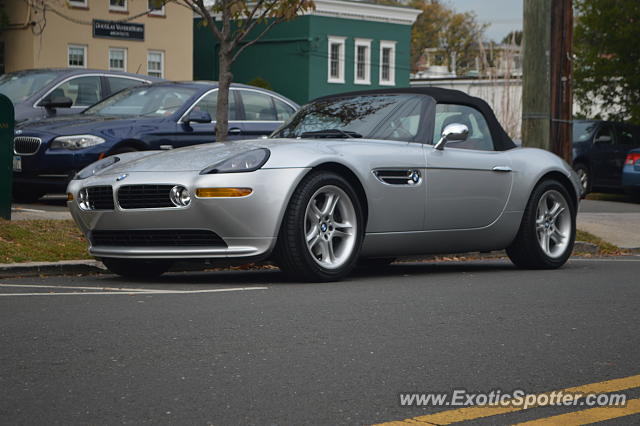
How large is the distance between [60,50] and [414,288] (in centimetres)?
3236

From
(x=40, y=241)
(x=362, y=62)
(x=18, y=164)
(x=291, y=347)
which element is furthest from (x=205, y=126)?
(x=362, y=62)

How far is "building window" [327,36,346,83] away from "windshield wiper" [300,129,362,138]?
1612 inches

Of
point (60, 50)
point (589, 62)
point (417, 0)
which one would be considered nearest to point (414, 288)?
point (589, 62)

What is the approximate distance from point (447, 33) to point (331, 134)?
2768 inches

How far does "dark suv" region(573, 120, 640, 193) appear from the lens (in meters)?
22.1

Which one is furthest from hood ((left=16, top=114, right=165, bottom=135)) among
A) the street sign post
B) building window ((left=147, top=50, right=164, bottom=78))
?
building window ((left=147, top=50, right=164, bottom=78))

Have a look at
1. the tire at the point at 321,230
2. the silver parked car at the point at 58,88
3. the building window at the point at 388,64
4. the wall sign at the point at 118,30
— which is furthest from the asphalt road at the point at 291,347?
the building window at the point at 388,64

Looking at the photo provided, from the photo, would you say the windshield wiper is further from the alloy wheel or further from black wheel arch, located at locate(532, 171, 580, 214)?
black wheel arch, located at locate(532, 171, 580, 214)

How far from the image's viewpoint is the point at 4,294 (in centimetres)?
698

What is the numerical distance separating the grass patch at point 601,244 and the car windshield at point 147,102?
17.0ft

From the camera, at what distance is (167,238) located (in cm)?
756

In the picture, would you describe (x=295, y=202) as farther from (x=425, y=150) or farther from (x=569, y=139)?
(x=569, y=139)

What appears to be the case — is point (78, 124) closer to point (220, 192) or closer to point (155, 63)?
point (220, 192)

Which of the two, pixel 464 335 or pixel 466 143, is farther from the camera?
pixel 466 143
